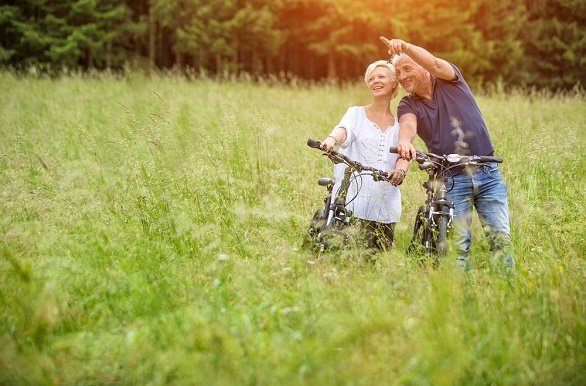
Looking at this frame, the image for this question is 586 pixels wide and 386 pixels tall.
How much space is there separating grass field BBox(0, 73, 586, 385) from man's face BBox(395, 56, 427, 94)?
1.29 m

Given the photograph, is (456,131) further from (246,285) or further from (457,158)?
(246,285)

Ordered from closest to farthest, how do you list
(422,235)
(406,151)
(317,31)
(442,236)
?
(406,151), (442,236), (422,235), (317,31)

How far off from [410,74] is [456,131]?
0.54 metres

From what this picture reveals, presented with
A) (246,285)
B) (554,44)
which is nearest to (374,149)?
(246,285)

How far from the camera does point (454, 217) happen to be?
4.24 metres

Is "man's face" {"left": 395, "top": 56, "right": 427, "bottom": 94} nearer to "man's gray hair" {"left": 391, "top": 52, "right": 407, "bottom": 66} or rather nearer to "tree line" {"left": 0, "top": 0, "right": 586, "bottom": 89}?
"man's gray hair" {"left": 391, "top": 52, "right": 407, "bottom": 66}

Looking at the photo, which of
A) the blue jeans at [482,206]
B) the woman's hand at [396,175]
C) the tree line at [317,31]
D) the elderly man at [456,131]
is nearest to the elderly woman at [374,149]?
the elderly man at [456,131]

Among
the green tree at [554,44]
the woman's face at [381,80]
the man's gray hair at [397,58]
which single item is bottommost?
the green tree at [554,44]

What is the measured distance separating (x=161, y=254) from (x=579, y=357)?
2775 mm

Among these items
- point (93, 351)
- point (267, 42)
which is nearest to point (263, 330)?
point (93, 351)

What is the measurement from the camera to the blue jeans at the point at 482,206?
4102 mm

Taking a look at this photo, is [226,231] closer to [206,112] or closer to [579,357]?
[579,357]

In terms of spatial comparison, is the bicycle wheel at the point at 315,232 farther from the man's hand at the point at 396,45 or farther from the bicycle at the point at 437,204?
the man's hand at the point at 396,45

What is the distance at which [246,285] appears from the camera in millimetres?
3746
